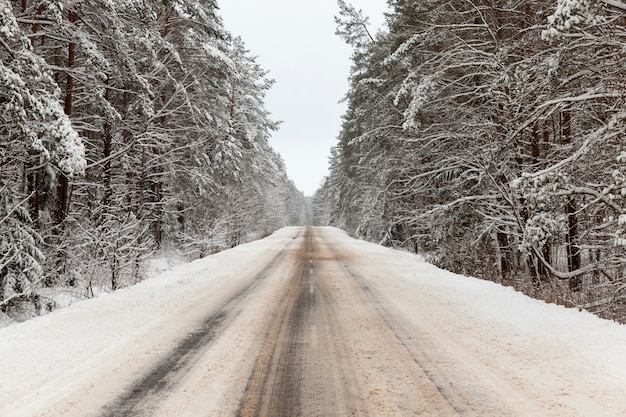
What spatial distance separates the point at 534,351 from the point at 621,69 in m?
5.43

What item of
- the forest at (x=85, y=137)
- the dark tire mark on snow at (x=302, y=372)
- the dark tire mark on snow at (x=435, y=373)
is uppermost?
the forest at (x=85, y=137)

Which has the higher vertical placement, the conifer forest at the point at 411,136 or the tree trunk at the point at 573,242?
the conifer forest at the point at 411,136

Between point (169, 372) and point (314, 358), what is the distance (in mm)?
1708

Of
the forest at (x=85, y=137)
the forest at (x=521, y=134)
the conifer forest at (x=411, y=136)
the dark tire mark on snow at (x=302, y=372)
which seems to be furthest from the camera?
the forest at (x=85, y=137)

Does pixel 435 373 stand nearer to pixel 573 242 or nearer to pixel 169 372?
pixel 169 372

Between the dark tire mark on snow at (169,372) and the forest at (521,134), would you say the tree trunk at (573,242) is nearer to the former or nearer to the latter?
the forest at (521,134)

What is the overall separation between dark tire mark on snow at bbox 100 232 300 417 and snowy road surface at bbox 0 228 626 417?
0.02 metres

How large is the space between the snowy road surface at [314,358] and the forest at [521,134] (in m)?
2.03

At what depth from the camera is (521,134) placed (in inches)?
426

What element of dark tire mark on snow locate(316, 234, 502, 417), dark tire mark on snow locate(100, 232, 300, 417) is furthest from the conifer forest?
dark tire mark on snow locate(100, 232, 300, 417)

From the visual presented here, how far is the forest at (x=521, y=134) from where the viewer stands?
691 cm

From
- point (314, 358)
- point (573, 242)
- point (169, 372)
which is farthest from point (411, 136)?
point (169, 372)

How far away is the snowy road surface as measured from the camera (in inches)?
140

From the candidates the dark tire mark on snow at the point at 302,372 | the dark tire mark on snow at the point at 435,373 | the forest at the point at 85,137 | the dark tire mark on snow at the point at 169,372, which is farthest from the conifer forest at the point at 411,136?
the dark tire mark on snow at the point at 302,372
